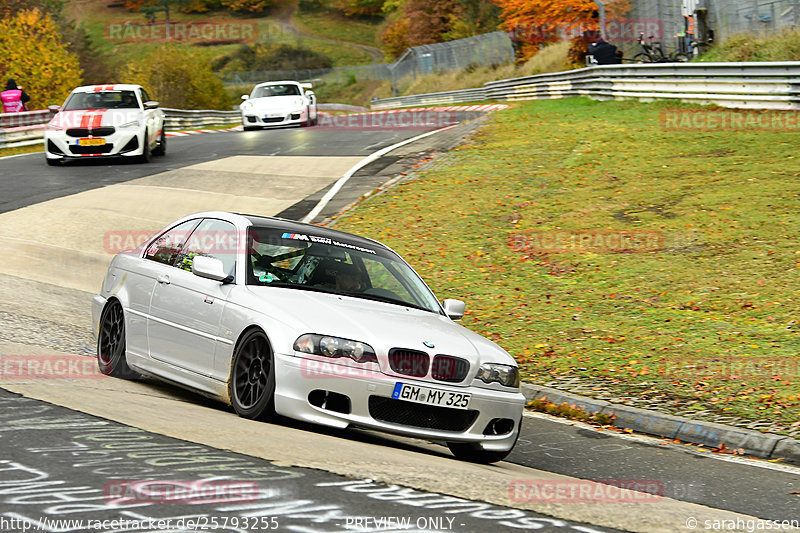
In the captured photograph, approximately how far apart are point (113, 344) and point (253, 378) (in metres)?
2.27

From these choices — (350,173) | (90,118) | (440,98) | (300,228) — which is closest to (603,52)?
(350,173)

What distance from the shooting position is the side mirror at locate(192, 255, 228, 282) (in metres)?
7.43

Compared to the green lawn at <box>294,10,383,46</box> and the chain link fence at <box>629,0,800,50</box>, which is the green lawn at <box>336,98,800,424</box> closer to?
the chain link fence at <box>629,0,800,50</box>

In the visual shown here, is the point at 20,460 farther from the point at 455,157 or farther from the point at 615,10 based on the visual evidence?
the point at 615,10

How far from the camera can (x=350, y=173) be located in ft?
71.6

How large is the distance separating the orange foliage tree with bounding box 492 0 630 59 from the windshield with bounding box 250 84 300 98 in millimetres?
15235

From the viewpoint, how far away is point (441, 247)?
51.2 feet

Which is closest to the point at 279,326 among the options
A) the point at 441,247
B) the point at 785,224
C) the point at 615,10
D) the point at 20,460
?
the point at 20,460

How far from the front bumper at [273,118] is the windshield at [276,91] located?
1.13 meters

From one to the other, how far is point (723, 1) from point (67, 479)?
105 feet

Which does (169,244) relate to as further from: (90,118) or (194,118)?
(194,118)

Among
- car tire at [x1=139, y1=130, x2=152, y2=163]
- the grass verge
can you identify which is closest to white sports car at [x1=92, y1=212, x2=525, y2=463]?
car tire at [x1=139, y1=130, x2=152, y2=163]

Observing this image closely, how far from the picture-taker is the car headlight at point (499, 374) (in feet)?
22.8

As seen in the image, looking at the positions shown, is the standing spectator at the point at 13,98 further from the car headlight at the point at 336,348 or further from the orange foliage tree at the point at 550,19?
the car headlight at the point at 336,348
